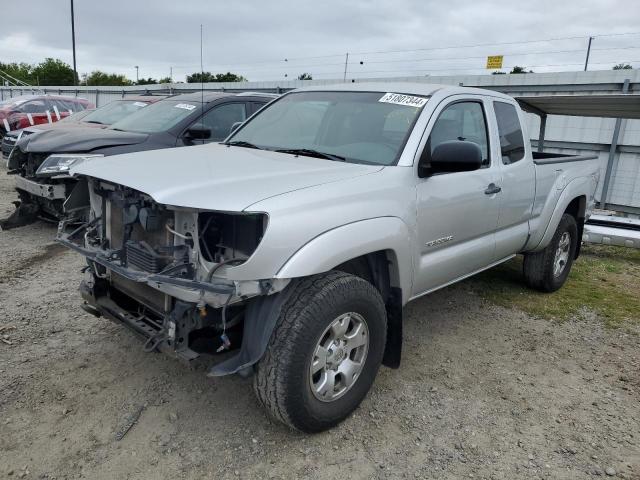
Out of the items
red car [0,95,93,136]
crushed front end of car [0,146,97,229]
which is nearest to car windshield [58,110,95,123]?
crushed front end of car [0,146,97,229]

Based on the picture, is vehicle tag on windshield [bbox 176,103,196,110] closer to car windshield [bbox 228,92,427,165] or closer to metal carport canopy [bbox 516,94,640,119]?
car windshield [bbox 228,92,427,165]

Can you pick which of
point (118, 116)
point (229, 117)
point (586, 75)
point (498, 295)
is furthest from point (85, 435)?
point (586, 75)

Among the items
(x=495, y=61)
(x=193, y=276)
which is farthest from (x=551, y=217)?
(x=495, y=61)

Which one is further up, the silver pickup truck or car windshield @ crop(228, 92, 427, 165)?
→ car windshield @ crop(228, 92, 427, 165)

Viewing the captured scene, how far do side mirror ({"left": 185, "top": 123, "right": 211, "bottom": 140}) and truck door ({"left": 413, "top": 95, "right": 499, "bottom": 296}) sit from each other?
3272 millimetres

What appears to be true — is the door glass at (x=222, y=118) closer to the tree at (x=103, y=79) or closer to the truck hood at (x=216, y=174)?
the truck hood at (x=216, y=174)

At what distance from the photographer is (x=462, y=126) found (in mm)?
3895

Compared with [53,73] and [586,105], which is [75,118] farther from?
[53,73]

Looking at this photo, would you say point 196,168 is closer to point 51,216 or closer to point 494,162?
point 494,162

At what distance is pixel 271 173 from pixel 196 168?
438 millimetres

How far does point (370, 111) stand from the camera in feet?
11.9

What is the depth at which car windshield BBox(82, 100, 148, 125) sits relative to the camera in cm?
849

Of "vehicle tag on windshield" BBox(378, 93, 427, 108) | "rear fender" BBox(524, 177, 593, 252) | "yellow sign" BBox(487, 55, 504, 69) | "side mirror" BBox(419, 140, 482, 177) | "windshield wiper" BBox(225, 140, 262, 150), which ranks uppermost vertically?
"yellow sign" BBox(487, 55, 504, 69)

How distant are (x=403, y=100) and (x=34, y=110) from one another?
14.7 metres
